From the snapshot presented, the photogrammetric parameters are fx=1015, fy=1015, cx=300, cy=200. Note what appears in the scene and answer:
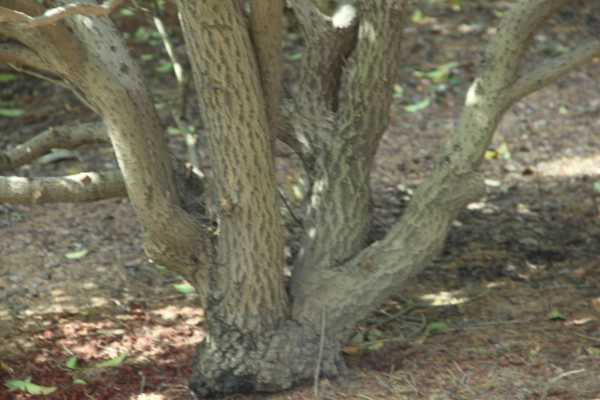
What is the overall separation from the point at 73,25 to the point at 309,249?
4.42 feet

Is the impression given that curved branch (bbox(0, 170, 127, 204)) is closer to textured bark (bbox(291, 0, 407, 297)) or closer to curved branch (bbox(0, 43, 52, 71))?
curved branch (bbox(0, 43, 52, 71))

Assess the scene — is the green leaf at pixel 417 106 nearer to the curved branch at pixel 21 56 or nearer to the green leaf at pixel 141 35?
the green leaf at pixel 141 35

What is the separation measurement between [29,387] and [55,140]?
105cm

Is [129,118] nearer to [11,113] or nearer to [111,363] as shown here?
[111,363]

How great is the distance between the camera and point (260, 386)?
3996mm

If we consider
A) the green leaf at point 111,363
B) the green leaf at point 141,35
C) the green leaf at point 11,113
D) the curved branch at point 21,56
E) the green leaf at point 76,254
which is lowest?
the green leaf at point 111,363

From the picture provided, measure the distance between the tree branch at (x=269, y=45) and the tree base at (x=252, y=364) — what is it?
83 cm

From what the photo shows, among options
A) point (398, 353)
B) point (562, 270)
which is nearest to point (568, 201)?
point (562, 270)

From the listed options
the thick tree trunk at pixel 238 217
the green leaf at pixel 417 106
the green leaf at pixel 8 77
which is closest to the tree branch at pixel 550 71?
the thick tree trunk at pixel 238 217

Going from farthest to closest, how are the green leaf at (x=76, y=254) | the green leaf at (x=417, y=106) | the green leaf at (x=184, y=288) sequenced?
the green leaf at (x=417, y=106), the green leaf at (x=76, y=254), the green leaf at (x=184, y=288)

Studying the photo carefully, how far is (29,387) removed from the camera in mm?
4250

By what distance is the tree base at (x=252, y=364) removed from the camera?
3.99 meters

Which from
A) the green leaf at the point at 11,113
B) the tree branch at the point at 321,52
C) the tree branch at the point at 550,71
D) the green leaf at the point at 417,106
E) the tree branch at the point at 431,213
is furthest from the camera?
the green leaf at the point at 417,106

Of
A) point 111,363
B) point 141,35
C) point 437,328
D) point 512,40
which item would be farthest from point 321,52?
point 141,35
